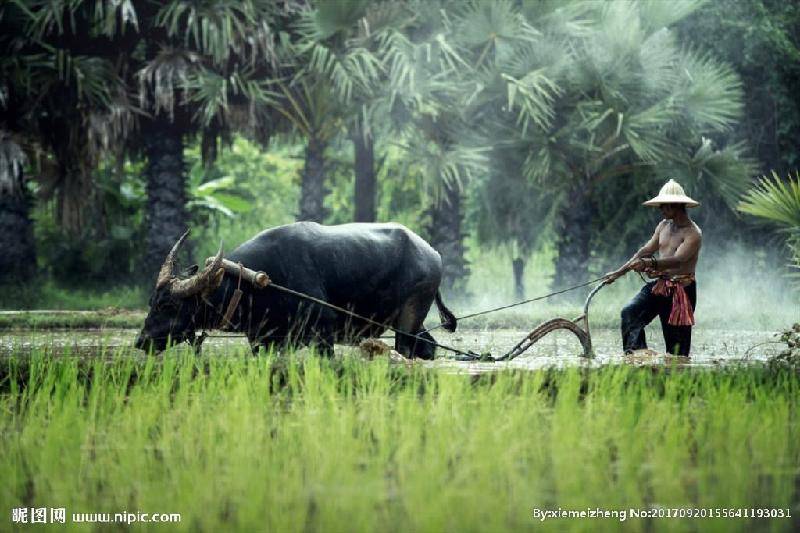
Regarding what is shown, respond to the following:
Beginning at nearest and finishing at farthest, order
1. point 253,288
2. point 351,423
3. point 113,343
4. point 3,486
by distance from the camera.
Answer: point 3,486 → point 351,423 → point 253,288 → point 113,343

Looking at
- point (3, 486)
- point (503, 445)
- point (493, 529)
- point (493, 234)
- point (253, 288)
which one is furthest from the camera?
point (493, 234)

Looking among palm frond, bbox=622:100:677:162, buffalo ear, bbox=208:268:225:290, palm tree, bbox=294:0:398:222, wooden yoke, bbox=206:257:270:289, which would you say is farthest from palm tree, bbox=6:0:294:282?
buffalo ear, bbox=208:268:225:290

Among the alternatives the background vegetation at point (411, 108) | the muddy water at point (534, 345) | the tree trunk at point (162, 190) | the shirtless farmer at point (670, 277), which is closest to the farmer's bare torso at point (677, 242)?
the shirtless farmer at point (670, 277)

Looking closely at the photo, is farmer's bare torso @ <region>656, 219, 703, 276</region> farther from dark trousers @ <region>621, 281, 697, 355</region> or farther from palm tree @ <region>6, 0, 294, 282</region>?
palm tree @ <region>6, 0, 294, 282</region>

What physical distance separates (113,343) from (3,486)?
5.85 meters

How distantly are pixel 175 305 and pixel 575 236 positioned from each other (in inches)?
440

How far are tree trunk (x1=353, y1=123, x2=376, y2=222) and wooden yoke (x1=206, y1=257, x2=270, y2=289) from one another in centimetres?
1074

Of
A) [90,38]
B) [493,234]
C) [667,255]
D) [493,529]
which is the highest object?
[90,38]

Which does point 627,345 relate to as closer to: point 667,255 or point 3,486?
point 667,255

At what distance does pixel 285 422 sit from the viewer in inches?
231

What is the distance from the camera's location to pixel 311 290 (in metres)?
8.76

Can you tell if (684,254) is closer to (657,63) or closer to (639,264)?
(639,264)

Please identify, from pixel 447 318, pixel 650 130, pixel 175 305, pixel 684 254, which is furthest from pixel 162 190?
pixel 684 254

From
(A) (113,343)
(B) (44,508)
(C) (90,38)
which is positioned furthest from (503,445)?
(C) (90,38)
